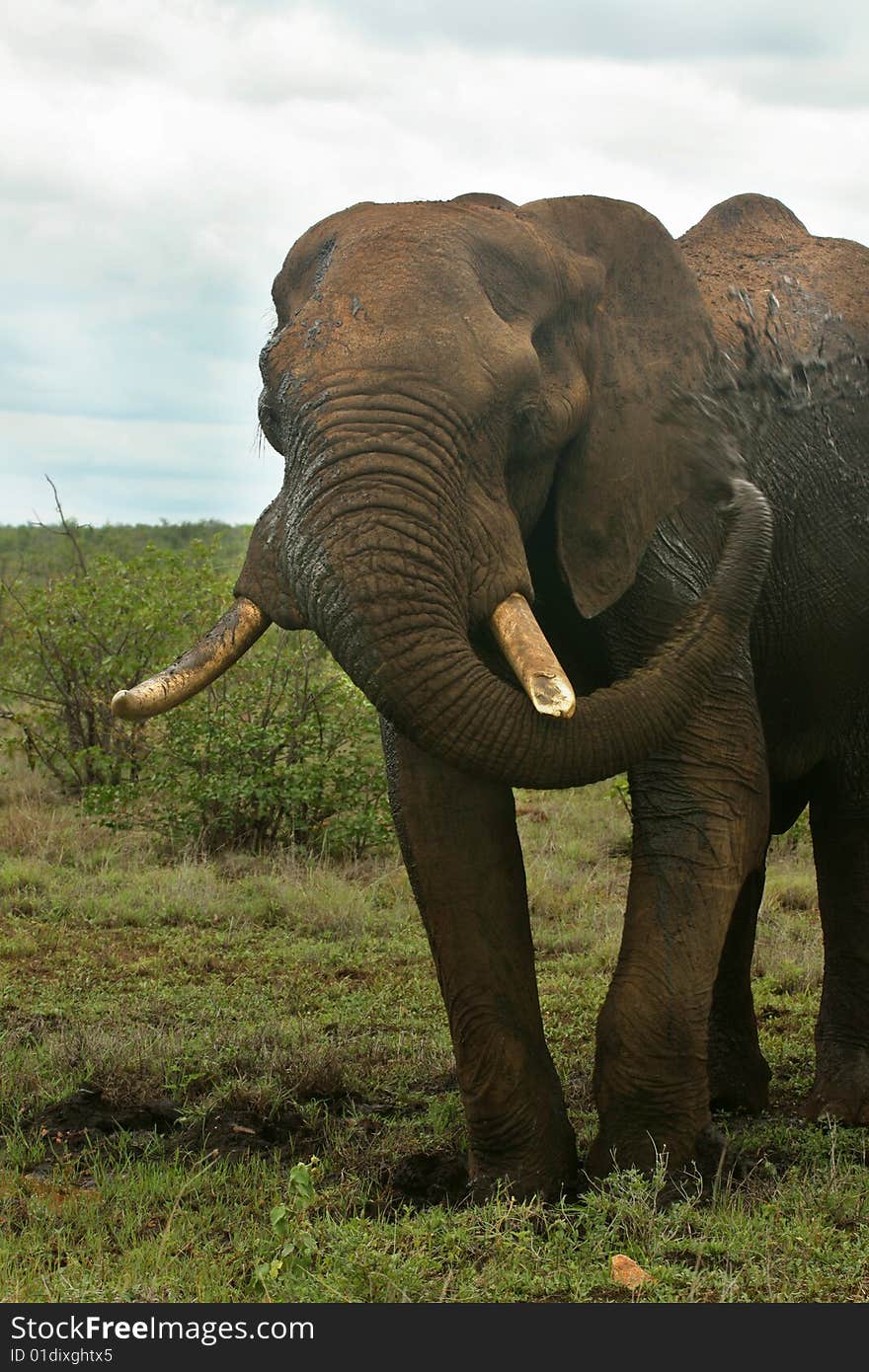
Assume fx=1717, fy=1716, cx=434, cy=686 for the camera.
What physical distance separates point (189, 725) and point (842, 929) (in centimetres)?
611

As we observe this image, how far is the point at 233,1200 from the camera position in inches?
212

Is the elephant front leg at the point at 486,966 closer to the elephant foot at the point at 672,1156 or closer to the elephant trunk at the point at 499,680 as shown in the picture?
the elephant foot at the point at 672,1156

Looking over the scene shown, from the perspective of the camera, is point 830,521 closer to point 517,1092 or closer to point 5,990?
point 517,1092

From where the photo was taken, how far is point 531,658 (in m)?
4.62

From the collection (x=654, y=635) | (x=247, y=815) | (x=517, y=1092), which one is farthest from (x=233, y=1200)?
(x=247, y=815)

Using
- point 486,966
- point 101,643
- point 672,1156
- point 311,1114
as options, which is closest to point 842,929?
point 672,1156

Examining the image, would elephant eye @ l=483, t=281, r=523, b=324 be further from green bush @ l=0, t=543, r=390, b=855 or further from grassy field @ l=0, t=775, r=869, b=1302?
green bush @ l=0, t=543, r=390, b=855

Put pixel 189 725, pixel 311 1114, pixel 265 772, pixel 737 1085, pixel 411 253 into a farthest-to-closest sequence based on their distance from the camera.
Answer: pixel 189 725 < pixel 265 772 < pixel 737 1085 < pixel 311 1114 < pixel 411 253

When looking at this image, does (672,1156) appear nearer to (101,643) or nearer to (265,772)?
(265,772)

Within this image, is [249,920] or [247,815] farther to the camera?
[247,815]

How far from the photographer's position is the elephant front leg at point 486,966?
5.66 m


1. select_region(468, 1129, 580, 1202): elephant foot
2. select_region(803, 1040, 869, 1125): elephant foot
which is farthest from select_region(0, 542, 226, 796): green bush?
select_region(468, 1129, 580, 1202): elephant foot

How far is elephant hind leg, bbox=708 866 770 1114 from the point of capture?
6934 mm

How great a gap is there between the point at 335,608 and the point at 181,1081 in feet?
9.35
